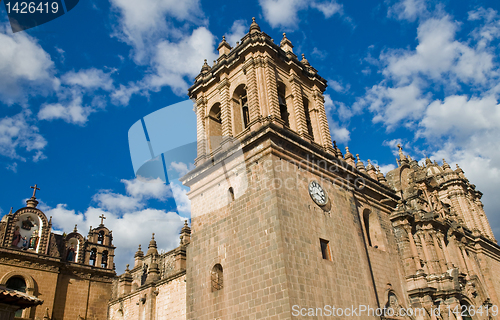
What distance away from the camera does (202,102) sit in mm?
18828

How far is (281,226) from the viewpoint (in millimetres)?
12133

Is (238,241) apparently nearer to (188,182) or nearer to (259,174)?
(259,174)

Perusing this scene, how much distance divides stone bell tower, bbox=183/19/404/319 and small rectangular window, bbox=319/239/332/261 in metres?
0.04

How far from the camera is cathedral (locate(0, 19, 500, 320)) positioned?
41.0 feet

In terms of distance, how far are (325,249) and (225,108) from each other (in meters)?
7.36

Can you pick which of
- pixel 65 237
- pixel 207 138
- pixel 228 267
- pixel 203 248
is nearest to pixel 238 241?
pixel 228 267

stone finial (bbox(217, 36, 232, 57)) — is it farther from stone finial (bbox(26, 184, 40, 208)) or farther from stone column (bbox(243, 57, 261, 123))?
stone finial (bbox(26, 184, 40, 208))

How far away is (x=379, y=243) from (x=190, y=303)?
903 cm

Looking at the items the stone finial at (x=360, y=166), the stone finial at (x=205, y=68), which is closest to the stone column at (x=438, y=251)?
the stone finial at (x=360, y=166)

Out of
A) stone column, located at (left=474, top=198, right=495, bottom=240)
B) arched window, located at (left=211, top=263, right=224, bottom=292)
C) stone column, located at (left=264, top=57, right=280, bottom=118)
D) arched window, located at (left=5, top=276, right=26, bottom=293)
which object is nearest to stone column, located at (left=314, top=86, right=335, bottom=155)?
stone column, located at (left=264, top=57, right=280, bottom=118)

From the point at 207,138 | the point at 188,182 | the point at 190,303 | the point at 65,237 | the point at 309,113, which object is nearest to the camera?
the point at 190,303

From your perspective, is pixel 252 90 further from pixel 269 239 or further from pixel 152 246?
pixel 152 246

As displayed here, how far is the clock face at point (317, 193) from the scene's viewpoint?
14.4 metres

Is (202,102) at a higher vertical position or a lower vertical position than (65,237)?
A: higher
